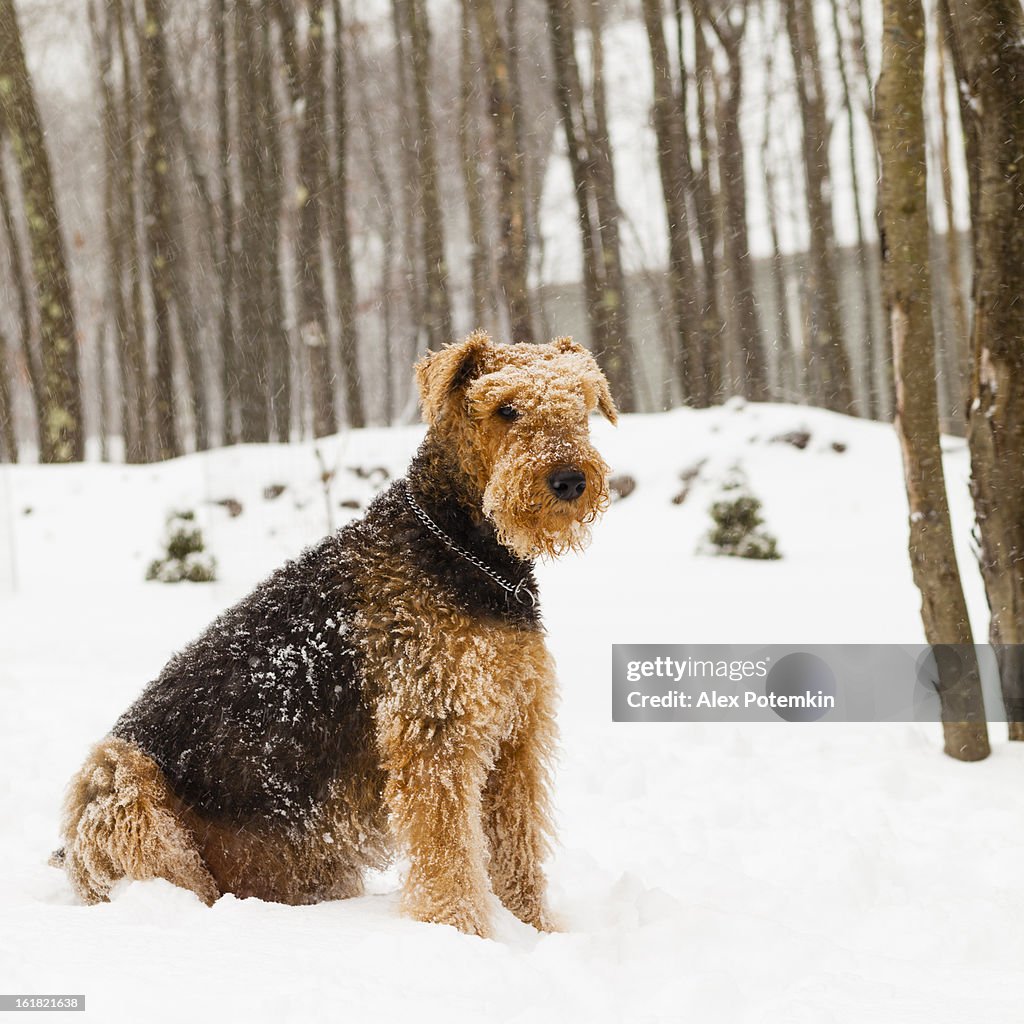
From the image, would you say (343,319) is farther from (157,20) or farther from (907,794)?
(907,794)

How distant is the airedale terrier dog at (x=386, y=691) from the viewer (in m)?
2.80

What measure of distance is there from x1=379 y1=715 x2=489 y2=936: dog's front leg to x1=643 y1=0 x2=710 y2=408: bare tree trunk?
11535mm

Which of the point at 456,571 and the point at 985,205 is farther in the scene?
the point at 985,205

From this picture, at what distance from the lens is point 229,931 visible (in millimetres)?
2496

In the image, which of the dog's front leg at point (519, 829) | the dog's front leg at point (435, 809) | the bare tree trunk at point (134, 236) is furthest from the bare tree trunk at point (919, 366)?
the bare tree trunk at point (134, 236)

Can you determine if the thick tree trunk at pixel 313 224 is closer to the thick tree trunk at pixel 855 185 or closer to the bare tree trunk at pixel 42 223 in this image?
the bare tree trunk at pixel 42 223

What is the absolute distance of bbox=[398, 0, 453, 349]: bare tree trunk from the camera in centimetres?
1363

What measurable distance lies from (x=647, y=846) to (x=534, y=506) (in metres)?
1.97

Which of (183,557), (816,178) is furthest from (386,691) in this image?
(816,178)

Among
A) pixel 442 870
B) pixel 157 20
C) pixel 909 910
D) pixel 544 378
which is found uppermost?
pixel 157 20

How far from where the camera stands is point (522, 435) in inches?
111

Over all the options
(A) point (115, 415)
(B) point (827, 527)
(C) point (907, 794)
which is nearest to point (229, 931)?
(C) point (907, 794)

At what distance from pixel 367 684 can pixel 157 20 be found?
45.5ft

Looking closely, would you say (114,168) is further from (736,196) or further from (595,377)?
(595,377)
